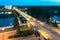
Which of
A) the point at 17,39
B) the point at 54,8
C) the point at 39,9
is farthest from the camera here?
the point at 54,8

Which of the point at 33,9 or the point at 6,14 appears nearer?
the point at 6,14

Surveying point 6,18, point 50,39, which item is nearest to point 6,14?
point 6,18

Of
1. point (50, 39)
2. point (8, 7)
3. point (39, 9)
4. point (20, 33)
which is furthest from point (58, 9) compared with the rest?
point (50, 39)

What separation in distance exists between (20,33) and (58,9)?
1114 centimetres

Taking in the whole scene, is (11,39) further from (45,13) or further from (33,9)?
(33,9)

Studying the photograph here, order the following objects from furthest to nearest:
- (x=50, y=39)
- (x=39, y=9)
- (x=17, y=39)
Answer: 1. (x=39, y=9)
2. (x=17, y=39)
3. (x=50, y=39)

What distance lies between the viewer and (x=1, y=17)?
15.0 metres

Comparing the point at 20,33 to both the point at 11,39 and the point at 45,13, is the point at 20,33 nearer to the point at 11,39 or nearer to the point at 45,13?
the point at 11,39

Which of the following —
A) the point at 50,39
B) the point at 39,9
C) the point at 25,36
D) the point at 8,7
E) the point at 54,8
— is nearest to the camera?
the point at 50,39

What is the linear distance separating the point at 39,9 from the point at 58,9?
2.75 m

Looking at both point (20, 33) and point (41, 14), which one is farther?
point (41, 14)

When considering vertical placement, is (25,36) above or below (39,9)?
below

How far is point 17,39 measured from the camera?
22.4 ft

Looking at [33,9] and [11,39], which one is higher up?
[33,9]
